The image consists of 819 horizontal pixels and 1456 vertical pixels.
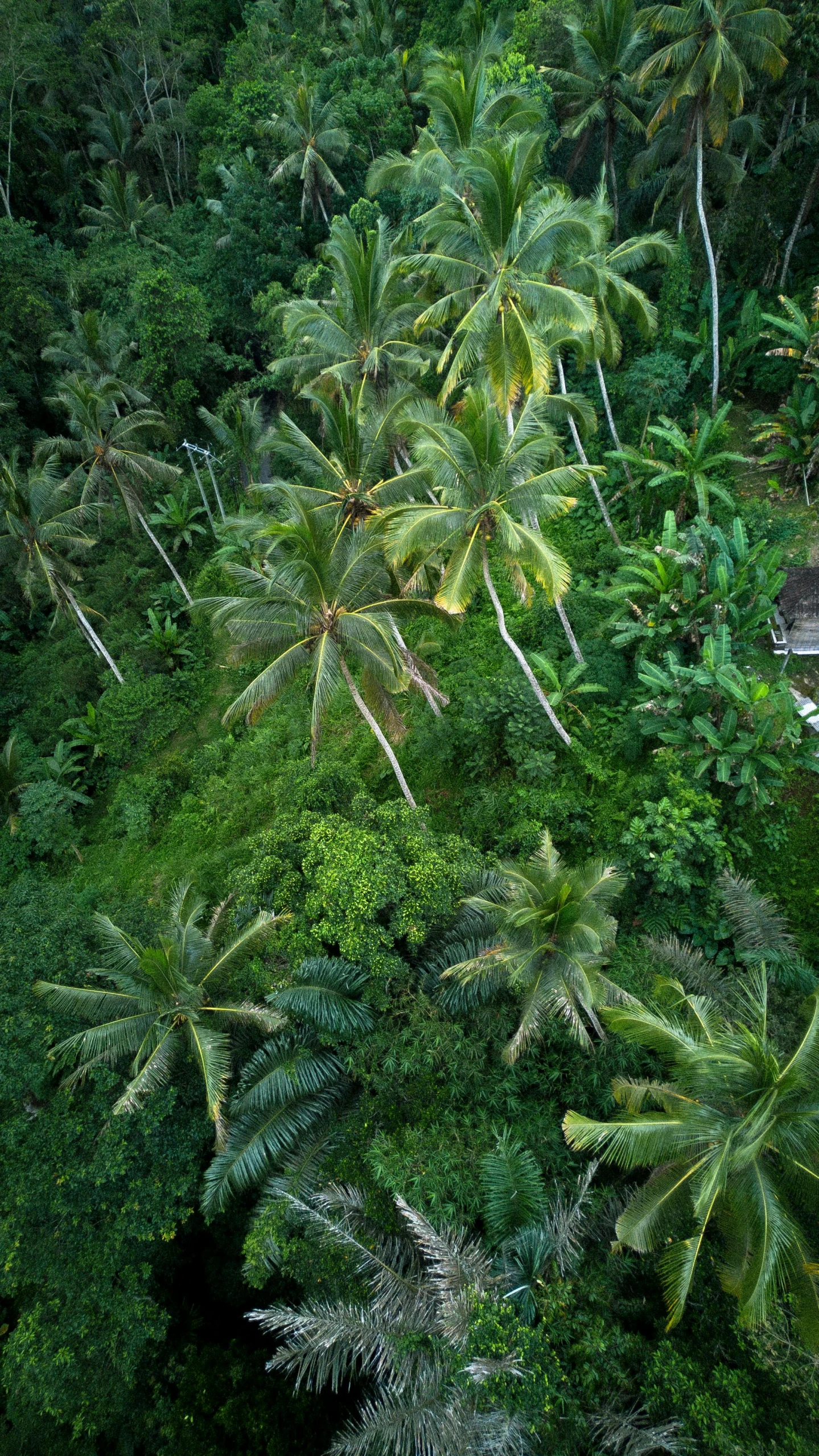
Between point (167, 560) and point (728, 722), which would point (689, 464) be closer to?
point (728, 722)

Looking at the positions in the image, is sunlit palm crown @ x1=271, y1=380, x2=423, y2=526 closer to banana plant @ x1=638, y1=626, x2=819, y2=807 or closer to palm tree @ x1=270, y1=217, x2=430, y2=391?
palm tree @ x1=270, y1=217, x2=430, y2=391

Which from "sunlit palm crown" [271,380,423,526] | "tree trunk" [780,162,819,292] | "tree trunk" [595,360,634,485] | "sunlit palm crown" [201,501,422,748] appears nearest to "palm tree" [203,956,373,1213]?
"sunlit palm crown" [201,501,422,748]

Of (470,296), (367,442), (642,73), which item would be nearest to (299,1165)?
(367,442)

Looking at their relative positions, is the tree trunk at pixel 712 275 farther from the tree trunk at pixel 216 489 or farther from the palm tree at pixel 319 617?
the tree trunk at pixel 216 489

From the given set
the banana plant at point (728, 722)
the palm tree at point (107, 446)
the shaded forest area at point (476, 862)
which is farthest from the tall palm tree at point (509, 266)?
the palm tree at point (107, 446)

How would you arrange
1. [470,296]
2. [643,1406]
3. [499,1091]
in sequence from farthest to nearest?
1. [470,296]
2. [499,1091]
3. [643,1406]

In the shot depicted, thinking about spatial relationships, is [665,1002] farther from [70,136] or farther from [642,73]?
[70,136]

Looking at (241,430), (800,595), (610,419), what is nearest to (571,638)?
(800,595)
